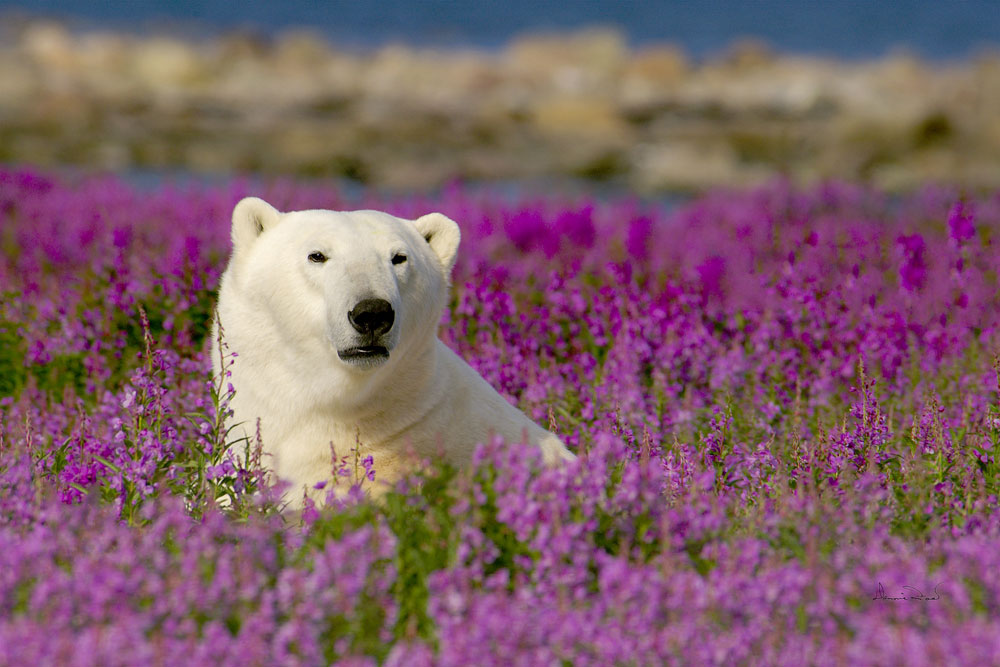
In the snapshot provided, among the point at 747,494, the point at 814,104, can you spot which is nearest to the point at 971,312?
the point at 747,494

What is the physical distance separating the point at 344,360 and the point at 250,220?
0.81 m

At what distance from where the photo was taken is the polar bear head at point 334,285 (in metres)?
3.68

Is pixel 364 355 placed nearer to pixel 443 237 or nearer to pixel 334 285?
pixel 334 285

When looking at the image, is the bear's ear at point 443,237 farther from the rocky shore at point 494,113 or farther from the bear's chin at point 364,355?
the rocky shore at point 494,113

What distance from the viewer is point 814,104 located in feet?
127

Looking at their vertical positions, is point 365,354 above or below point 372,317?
below

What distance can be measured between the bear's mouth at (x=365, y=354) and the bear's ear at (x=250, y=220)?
30.4 inches

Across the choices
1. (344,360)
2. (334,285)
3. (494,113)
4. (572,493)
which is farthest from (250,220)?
(494,113)

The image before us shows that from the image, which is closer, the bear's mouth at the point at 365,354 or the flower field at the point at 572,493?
the flower field at the point at 572,493

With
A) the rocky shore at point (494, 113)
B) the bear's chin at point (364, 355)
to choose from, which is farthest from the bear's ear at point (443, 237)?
the rocky shore at point (494, 113)

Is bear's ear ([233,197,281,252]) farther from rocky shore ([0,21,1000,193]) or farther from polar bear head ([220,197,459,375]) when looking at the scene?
rocky shore ([0,21,1000,193])

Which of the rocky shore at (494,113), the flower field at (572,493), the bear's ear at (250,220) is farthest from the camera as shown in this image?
the rocky shore at (494,113)

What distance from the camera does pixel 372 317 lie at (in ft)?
11.9

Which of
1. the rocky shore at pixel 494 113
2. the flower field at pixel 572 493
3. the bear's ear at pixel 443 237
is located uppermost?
the rocky shore at pixel 494 113
